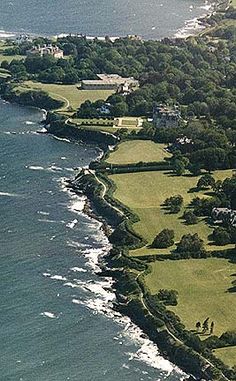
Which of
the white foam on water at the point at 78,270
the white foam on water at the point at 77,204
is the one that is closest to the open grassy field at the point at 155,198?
the white foam on water at the point at 77,204

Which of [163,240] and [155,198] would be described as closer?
[163,240]

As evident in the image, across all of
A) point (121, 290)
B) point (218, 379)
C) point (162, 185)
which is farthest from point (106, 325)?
point (162, 185)

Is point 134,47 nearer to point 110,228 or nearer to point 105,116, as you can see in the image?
point 105,116

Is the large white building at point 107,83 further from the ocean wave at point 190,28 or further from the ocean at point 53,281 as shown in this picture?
the ocean wave at point 190,28

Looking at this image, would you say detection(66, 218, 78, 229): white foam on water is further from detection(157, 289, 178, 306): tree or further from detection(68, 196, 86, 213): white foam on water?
detection(157, 289, 178, 306): tree

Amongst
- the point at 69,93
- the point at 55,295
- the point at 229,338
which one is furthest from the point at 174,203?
the point at 69,93

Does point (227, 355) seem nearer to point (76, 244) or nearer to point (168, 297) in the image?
point (168, 297)
